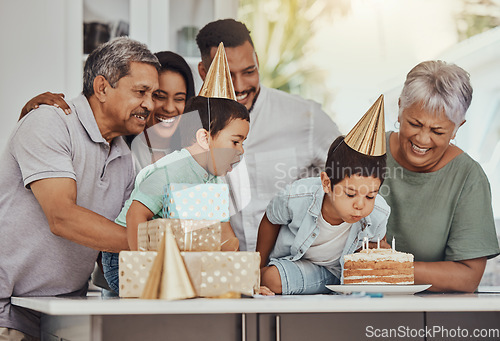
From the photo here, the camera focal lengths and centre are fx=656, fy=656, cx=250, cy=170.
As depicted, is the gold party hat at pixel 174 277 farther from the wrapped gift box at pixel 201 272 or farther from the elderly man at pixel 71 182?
the elderly man at pixel 71 182

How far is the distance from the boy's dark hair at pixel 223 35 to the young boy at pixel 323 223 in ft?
1.86

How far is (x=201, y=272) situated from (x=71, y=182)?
61 cm

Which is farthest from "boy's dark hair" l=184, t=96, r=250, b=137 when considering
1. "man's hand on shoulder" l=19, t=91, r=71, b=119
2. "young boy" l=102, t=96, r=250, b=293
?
"man's hand on shoulder" l=19, t=91, r=71, b=119

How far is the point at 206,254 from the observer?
135 centimetres

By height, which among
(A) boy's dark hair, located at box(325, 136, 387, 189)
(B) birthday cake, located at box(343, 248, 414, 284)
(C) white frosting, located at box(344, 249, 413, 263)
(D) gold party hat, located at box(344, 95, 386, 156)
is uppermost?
(D) gold party hat, located at box(344, 95, 386, 156)

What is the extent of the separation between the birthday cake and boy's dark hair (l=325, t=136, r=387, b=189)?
0.26 metres

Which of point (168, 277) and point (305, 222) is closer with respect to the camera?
point (168, 277)

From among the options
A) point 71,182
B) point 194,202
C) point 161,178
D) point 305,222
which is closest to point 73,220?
point 71,182

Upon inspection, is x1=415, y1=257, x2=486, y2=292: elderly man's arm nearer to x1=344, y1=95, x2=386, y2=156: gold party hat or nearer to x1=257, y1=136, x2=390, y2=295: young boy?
x1=257, y1=136, x2=390, y2=295: young boy

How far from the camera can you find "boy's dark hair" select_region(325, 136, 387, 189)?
6.05ft

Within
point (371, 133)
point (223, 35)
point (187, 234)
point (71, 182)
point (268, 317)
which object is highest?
point (223, 35)

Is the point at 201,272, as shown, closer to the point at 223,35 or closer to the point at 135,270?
the point at 135,270

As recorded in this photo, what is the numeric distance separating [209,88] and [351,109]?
724 millimetres

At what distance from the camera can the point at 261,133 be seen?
91.0 inches
